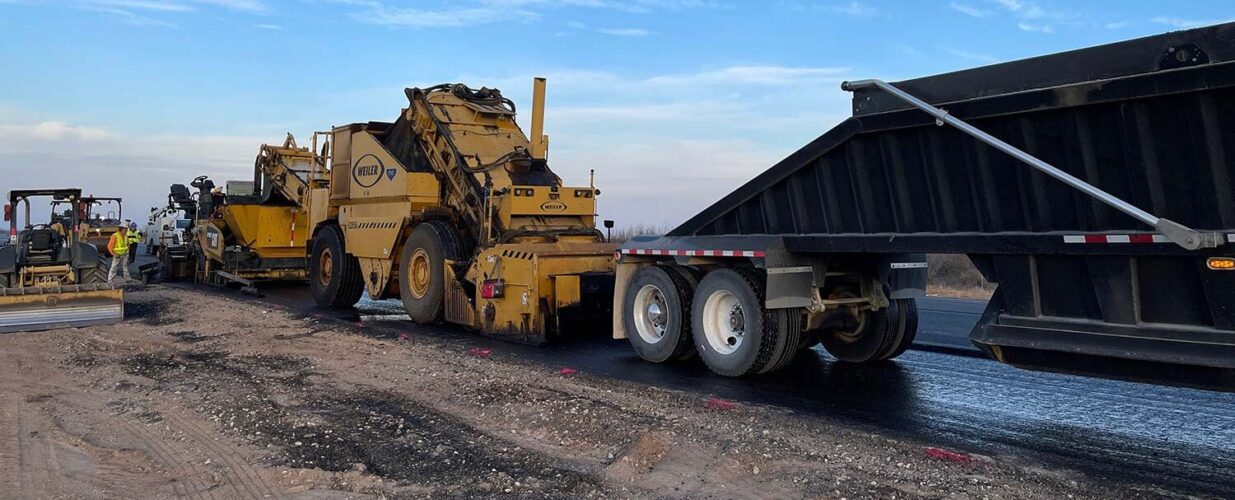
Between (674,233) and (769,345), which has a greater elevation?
(674,233)

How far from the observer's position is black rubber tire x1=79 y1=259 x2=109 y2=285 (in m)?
13.7

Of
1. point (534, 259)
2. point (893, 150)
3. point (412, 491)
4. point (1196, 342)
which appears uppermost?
point (893, 150)

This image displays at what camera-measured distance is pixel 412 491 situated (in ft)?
16.4

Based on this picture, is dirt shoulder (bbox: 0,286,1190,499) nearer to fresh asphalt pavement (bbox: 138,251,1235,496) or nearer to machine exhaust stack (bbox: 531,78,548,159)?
fresh asphalt pavement (bbox: 138,251,1235,496)

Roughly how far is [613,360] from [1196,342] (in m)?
5.50

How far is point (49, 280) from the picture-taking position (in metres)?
13.4

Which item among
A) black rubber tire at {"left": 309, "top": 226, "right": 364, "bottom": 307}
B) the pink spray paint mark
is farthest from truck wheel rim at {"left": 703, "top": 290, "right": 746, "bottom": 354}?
black rubber tire at {"left": 309, "top": 226, "right": 364, "bottom": 307}

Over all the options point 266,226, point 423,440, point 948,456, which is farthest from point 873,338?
point 266,226

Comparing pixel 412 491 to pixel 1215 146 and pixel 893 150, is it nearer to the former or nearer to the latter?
pixel 893 150

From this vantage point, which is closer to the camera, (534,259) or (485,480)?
(485,480)

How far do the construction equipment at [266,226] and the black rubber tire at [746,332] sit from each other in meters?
10.4

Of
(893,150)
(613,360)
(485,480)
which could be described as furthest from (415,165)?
(485,480)

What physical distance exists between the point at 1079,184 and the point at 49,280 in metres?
13.4

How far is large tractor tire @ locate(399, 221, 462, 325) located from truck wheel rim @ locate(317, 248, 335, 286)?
2473 millimetres
